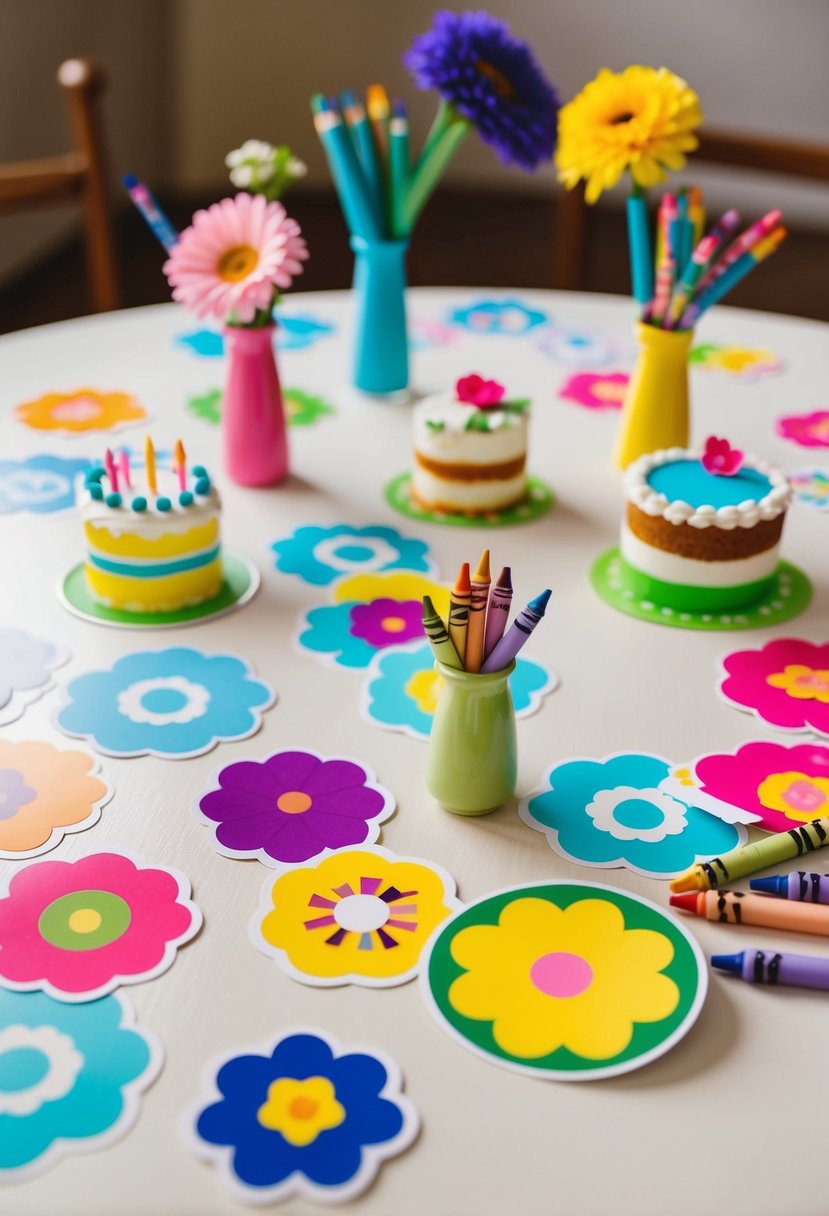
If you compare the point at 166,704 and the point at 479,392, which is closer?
the point at 166,704

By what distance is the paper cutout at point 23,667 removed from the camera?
0.94 metres

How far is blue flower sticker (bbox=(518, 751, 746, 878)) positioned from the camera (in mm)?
810

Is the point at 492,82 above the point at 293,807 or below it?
above

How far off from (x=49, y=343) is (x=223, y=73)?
2723 mm

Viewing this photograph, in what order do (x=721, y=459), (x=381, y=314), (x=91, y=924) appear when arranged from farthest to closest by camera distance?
(x=381, y=314) < (x=721, y=459) < (x=91, y=924)

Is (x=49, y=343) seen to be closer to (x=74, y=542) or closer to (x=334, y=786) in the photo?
(x=74, y=542)

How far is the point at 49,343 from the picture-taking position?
1.56m

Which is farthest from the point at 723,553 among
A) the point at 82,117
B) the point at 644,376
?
the point at 82,117

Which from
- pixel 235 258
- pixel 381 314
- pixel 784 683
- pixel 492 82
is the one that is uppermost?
pixel 492 82

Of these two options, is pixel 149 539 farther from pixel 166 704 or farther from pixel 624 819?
pixel 624 819

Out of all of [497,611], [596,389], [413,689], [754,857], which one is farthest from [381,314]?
[754,857]

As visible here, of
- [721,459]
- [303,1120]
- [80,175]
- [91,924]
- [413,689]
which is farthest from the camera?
[80,175]

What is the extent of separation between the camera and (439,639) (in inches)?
31.8

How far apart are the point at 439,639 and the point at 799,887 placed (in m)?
0.25
